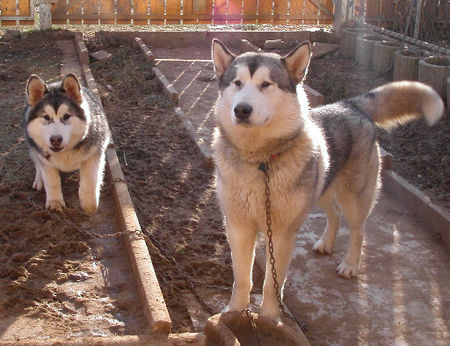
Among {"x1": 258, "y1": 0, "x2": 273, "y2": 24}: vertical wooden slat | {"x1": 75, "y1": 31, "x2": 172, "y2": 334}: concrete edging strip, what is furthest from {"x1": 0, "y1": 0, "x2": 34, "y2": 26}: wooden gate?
{"x1": 75, "y1": 31, "x2": 172, "y2": 334}: concrete edging strip

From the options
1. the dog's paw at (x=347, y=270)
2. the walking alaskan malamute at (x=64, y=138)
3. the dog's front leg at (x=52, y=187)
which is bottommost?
the dog's paw at (x=347, y=270)

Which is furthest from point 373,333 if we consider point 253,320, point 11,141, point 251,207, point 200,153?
point 11,141

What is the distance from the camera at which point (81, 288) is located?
3975 millimetres

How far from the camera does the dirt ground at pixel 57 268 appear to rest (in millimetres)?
3561

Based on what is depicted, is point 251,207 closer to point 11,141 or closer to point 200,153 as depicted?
point 200,153

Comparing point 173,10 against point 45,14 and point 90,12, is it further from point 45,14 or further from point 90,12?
point 45,14

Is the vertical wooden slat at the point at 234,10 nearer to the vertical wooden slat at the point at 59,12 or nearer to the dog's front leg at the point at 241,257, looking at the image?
the vertical wooden slat at the point at 59,12

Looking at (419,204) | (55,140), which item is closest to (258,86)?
(55,140)

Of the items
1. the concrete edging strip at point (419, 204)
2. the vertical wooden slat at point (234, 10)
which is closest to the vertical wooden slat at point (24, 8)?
the vertical wooden slat at point (234, 10)

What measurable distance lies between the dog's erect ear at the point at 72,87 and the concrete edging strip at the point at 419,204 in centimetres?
321

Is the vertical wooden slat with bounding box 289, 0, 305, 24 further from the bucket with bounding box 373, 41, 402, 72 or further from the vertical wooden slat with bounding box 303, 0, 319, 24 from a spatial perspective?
the bucket with bounding box 373, 41, 402, 72

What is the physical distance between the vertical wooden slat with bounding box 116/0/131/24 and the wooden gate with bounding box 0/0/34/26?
1.77 metres

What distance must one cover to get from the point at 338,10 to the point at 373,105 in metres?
8.27

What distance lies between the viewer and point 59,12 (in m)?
12.1
